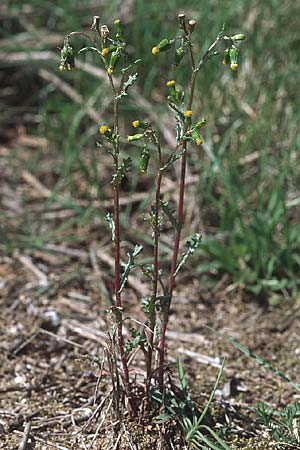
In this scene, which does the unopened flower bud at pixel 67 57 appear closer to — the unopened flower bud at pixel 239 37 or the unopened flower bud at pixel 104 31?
the unopened flower bud at pixel 104 31

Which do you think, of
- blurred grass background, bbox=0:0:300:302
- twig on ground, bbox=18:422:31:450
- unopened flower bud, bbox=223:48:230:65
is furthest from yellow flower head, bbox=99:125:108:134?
blurred grass background, bbox=0:0:300:302

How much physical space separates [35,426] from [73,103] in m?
1.95

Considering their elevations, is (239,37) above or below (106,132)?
above

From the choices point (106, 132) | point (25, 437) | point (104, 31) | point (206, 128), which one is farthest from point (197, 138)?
point (206, 128)

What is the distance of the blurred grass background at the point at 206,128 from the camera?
2881mm

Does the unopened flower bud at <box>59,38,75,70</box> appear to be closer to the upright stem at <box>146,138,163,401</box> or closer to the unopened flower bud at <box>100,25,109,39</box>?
the unopened flower bud at <box>100,25,109,39</box>

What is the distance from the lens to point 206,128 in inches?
130

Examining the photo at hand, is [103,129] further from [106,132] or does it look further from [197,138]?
[197,138]

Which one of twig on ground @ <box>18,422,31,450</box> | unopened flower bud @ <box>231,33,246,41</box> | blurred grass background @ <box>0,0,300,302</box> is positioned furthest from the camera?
blurred grass background @ <box>0,0,300,302</box>

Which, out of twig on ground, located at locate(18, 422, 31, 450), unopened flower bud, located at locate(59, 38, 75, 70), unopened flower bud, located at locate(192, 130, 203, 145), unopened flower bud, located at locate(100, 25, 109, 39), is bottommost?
twig on ground, located at locate(18, 422, 31, 450)

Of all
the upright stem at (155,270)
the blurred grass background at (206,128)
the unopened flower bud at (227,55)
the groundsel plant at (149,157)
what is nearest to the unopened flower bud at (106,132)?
the groundsel plant at (149,157)

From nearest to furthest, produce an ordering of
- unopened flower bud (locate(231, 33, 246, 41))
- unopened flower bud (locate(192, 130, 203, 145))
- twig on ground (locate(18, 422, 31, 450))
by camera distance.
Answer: unopened flower bud (locate(192, 130, 203, 145)), unopened flower bud (locate(231, 33, 246, 41)), twig on ground (locate(18, 422, 31, 450))

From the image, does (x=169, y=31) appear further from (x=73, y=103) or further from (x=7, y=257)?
(x=7, y=257)

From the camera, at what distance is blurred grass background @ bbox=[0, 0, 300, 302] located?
2.88 meters
